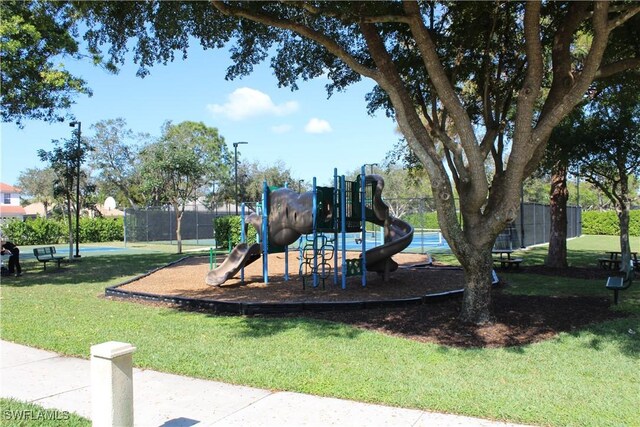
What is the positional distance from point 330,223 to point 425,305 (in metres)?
3.79

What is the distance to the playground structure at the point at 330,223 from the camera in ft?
42.1

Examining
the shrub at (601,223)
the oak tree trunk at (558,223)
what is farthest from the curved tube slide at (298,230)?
the shrub at (601,223)

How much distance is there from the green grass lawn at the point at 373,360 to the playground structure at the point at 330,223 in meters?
3.78

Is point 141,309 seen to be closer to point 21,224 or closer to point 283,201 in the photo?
point 283,201

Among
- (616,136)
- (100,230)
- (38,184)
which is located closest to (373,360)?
(616,136)

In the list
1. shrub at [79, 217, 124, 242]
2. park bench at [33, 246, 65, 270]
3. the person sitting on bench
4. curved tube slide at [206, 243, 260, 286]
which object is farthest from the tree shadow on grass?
shrub at [79, 217, 124, 242]

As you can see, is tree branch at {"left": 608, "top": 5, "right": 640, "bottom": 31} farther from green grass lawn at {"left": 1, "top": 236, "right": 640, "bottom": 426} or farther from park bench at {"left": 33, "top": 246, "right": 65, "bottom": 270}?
park bench at {"left": 33, "top": 246, "right": 65, "bottom": 270}

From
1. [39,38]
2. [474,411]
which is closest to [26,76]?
[39,38]

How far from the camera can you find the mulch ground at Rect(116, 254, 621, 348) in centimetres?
793

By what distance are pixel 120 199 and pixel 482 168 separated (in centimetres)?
5634

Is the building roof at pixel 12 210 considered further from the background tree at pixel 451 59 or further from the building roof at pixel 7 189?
the background tree at pixel 451 59

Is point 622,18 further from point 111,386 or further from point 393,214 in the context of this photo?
point 393,214

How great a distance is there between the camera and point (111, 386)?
152 inches

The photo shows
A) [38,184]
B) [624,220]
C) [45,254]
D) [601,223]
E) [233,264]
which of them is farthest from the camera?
[38,184]
